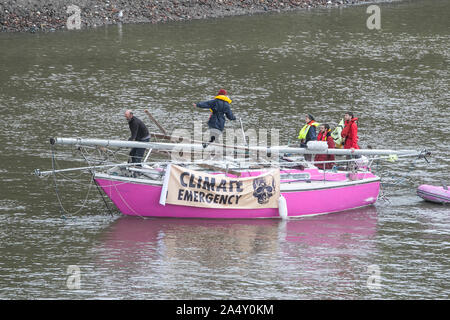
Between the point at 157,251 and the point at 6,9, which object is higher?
the point at 6,9

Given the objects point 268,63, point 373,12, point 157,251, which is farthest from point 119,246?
point 373,12

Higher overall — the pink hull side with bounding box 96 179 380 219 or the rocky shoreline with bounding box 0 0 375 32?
the rocky shoreline with bounding box 0 0 375 32

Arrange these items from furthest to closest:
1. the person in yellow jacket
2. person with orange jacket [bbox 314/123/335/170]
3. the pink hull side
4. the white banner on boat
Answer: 1. person with orange jacket [bbox 314/123/335/170]
2. the person in yellow jacket
3. the pink hull side
4. the white banner on boat

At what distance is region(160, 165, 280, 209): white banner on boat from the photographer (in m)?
22.7

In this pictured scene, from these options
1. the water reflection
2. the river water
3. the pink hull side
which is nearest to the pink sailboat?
the pink hull side

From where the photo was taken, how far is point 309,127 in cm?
2527

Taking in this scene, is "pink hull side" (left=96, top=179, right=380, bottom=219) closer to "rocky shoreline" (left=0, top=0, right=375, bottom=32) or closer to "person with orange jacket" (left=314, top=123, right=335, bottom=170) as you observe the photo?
"person with orange jacket" (left=314, top=123, right=335, bottom=170)

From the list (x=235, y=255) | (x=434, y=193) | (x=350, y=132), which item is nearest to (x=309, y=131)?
(x=350, y=132)

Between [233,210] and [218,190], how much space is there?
0.94m

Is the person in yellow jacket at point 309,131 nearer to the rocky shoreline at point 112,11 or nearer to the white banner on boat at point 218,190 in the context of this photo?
the white banner on boat at point 218,190

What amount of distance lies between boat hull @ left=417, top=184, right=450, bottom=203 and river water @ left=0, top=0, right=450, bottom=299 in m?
0.28

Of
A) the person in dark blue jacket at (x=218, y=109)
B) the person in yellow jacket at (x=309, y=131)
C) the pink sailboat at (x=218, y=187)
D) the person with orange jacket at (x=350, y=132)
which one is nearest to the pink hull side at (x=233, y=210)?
the pink sailboat at (x=218, y=187)

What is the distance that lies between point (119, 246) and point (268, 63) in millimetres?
26072

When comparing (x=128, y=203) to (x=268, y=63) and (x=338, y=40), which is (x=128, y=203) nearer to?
(x=268, y=63)
